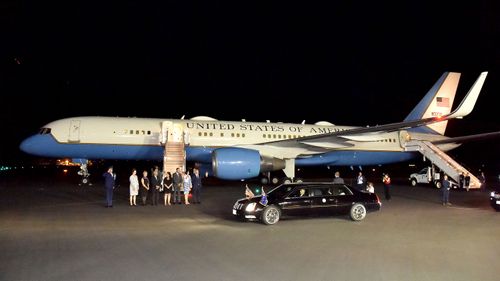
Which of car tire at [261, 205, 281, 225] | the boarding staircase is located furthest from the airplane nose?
the boarding staircase

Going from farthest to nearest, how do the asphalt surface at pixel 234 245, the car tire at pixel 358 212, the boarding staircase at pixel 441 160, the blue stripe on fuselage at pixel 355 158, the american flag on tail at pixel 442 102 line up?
the american flag on tail at pixel 442 102
the blue stripe on fuselage at pixel 355 158
the boarding staircase at pixel 441 160
the car tire at pixel 358 212
the asphalt surface at pixel 234 245

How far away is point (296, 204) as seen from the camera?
13.3 metres

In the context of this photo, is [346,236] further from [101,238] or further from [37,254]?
[37,254]

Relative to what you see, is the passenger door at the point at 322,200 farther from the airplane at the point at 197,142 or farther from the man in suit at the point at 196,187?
the airplane at the point at 197,142

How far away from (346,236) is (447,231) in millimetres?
3061

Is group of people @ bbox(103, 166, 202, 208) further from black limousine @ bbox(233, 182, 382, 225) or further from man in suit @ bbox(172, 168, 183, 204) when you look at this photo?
black limousine @ bbox(233, 182, 382, 225)

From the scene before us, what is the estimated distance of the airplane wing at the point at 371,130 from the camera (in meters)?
20.4

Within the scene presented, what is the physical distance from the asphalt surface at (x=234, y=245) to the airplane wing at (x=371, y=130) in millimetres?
5492

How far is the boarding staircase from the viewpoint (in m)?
26.0

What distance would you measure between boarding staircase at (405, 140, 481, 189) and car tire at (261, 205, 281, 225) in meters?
17.1

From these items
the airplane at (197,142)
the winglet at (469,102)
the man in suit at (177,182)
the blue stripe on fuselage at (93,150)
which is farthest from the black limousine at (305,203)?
the blue stripe on fuselage at (93,150)

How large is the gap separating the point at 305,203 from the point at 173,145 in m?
11.6

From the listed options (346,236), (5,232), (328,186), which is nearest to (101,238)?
(5,232)

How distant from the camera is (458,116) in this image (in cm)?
2017
